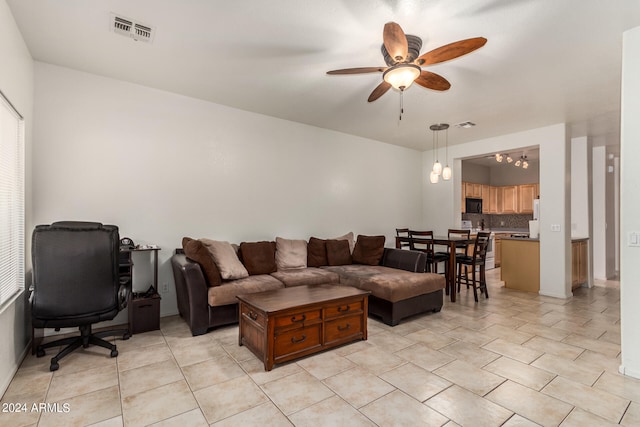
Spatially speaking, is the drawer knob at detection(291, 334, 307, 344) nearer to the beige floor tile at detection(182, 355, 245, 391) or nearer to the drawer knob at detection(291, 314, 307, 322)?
the drawer knob at detection(291, 314, 307, 322)

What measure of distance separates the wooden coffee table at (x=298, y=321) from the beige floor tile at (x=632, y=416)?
1.89 meters

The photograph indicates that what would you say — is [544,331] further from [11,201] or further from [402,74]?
[11,201]

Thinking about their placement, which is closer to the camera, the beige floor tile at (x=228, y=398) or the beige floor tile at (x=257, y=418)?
the beige floor tile at (x=257, y=418)

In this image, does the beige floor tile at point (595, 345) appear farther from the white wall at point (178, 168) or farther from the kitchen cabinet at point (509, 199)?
the kitchen cabinet at point (509, 199)

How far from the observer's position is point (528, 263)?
17.6 feet

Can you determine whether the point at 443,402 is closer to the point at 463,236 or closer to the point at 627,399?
the point at 627,399

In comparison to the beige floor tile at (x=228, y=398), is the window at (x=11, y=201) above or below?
above

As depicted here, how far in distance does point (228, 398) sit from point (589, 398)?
250 centimetres

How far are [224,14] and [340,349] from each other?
3026 millimetres

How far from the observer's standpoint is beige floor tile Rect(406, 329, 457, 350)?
3.08 meters

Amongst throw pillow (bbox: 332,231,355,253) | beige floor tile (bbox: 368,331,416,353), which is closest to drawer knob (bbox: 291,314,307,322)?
beige floor tile (bbox: 368,331,416,353)

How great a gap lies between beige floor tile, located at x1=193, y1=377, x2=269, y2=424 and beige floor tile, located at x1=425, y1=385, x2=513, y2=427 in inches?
46.5

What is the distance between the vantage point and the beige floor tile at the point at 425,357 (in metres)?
2.66

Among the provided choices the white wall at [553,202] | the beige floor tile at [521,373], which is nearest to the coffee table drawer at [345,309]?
the beige floor tile at [521,373]
